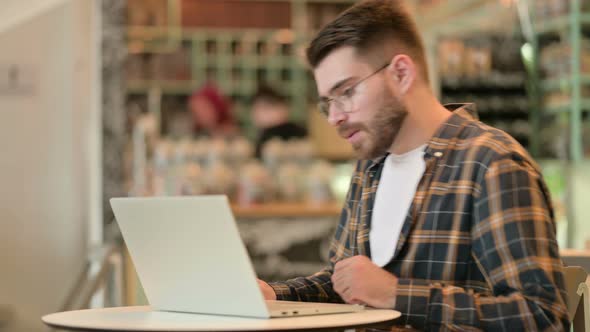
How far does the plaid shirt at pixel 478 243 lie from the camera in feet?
5.23

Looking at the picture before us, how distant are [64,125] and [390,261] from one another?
7.38 ft

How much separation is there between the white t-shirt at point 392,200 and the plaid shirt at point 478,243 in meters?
0.05

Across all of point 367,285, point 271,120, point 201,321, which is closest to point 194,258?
point 201,321

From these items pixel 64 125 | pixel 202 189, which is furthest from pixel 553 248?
pixel 202 189

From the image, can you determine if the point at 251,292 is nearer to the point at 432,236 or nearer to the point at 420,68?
the point at 432,236

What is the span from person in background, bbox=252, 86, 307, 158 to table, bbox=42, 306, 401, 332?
220 inches

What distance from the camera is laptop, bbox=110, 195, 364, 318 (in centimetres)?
144

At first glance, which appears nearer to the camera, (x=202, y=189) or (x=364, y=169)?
(x=364, y=169)

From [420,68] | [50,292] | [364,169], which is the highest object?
[420,68]

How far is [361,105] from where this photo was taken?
1.87 meters

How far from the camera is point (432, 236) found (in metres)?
1.76

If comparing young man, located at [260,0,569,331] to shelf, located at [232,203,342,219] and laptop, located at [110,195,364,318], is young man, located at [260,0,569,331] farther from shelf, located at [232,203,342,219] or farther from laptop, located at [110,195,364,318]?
shelf, located at [232,203,342,219]

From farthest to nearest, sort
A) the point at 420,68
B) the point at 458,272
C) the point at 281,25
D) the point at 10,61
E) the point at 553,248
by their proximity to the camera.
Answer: the point at 281,25 → the point at 10,61 → the point at 420,68 → the point at 458,272 → the point at 553,248

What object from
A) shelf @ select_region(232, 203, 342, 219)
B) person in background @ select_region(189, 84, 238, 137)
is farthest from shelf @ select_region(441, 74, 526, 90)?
person in background @ select_region(189, 84, 238, 137)
